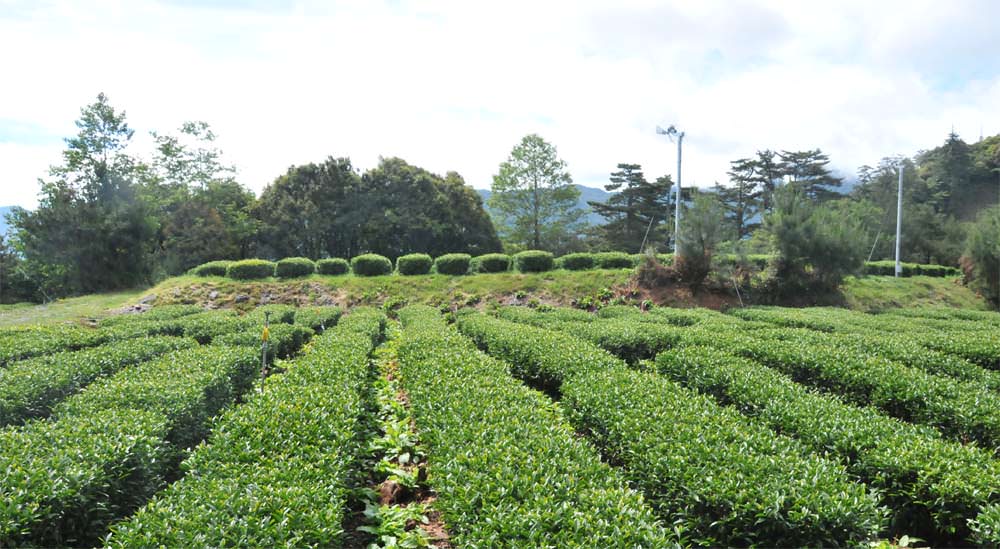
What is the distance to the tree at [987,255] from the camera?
75.4 feet

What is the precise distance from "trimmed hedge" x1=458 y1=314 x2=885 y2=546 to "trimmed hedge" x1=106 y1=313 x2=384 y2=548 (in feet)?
8.17

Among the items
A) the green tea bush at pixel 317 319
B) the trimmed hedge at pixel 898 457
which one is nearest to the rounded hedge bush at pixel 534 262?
the green tea bush at pixel 317 319

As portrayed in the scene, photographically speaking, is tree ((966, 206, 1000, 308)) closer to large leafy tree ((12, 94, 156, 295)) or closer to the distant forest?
the distant forest

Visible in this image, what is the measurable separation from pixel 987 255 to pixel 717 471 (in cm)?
2824

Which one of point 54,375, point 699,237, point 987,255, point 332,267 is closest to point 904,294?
point 987,255

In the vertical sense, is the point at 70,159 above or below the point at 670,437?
above

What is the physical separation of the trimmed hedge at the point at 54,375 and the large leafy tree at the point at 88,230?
65.7ft

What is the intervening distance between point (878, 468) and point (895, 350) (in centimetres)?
600

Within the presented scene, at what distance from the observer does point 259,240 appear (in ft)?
122

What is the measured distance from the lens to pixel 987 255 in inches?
920


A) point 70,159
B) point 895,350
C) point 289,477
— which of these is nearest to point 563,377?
point 289,477

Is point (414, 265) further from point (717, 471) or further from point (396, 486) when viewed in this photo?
point (717, 471)

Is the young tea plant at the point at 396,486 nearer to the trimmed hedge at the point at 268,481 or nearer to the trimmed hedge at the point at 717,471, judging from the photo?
the trimmed hedge at the point at 268,481

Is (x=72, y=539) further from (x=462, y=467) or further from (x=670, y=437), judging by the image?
(x=670, y=437)
